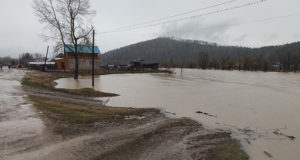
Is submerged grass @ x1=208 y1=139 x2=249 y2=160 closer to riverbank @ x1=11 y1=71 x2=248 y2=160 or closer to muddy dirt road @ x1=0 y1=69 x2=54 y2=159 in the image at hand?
riverbank @ x1=11 y1=71 x2=248 y2=160

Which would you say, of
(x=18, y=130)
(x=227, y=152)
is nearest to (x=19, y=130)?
(x=18, y=130)

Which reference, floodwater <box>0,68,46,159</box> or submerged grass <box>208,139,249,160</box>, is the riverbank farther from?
floodwater <box>0,68,46,159</box>

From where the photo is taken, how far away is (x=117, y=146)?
4609 mm

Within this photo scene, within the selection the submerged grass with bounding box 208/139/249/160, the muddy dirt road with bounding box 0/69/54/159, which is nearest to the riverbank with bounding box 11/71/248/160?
the submerged grass with bounding box 208/139/249/160

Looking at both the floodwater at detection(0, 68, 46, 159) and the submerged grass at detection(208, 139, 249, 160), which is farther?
the submerged grass at detection(208, 139, 249, 160)

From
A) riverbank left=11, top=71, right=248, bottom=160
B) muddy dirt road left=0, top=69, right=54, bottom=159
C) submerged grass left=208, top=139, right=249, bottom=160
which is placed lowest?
submerged grass left=208, top=139, right=249, bottom=160

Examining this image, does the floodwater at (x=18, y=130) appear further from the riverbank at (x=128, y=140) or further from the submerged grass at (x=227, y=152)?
the submerged grass at (x=227, y=152)

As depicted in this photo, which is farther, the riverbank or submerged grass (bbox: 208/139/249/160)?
submerged grass (bbox: 208/139/249/160)

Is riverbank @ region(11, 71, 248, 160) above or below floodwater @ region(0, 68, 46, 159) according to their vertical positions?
below

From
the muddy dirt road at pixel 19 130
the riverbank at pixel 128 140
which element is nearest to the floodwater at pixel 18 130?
the muddy dirt road at pixel 19 130

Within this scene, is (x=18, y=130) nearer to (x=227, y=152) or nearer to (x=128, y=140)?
(x=128, y=140)

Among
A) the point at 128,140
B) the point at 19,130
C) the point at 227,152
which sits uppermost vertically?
the point at 19,130

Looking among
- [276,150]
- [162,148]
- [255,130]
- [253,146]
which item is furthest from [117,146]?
[255,130]

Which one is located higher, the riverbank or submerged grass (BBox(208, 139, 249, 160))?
the riverbank
